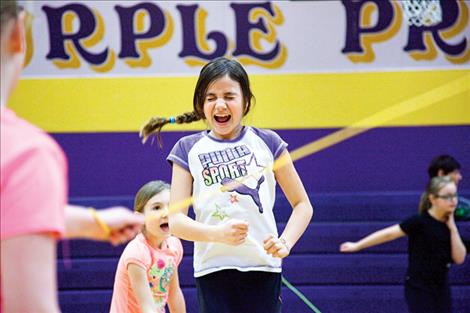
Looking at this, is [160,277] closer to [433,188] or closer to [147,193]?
[147,193]

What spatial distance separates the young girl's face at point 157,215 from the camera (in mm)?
3652

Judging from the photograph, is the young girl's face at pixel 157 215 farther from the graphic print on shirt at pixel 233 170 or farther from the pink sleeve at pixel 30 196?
the pink sleeve at pixel 30 196

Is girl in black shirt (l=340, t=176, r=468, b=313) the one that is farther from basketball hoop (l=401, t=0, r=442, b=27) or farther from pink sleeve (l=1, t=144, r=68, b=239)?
pink sleeve (l=1, t=144, r=68, b=239)

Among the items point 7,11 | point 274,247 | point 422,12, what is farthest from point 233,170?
point 422,12

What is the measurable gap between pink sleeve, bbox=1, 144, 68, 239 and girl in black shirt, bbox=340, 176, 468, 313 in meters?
3.79

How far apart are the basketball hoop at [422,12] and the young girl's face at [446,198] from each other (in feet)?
3.78

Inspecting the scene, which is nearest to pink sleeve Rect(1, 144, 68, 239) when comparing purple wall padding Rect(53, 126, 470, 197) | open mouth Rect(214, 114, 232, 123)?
open mouth Rect(214, 114, 232, 123)

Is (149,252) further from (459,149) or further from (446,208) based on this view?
(459,149)

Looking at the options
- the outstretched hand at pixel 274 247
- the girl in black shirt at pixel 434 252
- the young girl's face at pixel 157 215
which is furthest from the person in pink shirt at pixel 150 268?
the girl in black shirt at pixel 434 252

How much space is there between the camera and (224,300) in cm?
300

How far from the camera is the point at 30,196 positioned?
136cm

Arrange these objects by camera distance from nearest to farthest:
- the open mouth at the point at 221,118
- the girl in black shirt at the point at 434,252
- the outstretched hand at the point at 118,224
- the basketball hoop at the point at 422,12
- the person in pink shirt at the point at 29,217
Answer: the person in pink shirt at the point at 29,217 < the outstretched hand at the point at 118,224 < the open mouth at the point at 221,118 < the girl in black shirt at the point at 434,252 < the basketball hoop at the point at 422,12

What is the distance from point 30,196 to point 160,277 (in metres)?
2.34

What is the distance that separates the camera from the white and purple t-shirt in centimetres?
299
